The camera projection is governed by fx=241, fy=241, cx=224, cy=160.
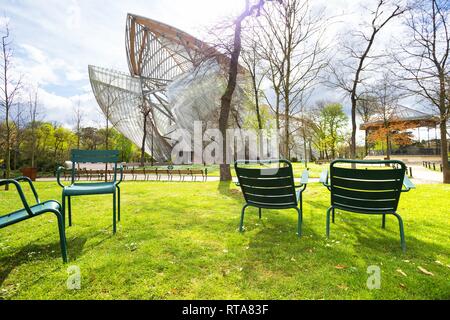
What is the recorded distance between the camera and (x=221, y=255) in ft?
8.80

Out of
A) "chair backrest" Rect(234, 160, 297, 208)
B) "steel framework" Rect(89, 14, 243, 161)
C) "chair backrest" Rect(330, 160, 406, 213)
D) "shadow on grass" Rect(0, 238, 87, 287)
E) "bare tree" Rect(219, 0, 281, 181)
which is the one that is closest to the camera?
"shadow on grass" Rect(0, 238, 87, 287)

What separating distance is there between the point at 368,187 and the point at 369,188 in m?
0.01

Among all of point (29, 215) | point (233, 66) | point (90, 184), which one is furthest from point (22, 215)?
point (233, 66)

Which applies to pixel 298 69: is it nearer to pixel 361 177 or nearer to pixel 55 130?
pixel 361 177

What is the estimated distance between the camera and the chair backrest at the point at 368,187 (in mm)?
2680

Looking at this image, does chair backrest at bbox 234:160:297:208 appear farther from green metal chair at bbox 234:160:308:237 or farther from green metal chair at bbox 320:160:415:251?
green metal chair at bbox 320:160:415:251

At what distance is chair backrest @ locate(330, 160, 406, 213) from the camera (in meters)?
2.68

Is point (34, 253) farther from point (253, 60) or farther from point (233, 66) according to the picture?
point (253, 60)

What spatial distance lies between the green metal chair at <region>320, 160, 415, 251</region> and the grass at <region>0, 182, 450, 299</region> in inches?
18.2

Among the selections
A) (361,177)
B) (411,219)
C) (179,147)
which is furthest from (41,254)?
(179,147)

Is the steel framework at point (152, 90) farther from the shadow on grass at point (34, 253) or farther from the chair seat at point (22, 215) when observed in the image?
the chair seat at point (22, 215)

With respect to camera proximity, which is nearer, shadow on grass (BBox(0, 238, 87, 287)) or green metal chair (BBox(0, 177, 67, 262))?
green metal chair (BBox(0, 177, 67, 262))

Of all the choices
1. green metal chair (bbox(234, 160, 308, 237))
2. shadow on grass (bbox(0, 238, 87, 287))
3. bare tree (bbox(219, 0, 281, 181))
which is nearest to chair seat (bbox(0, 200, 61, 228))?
shadow on grass (bbox(0, 238, 87, 287))
